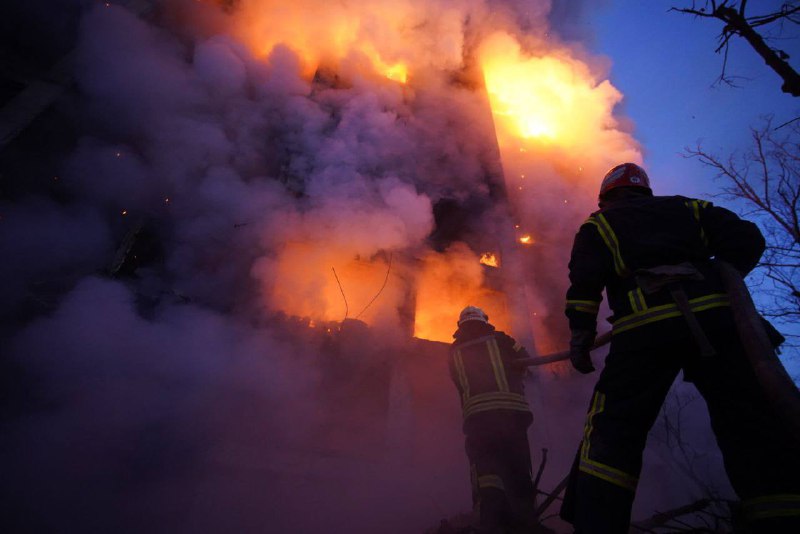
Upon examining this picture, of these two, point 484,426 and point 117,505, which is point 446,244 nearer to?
point 484,426

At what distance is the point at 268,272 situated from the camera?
6.65 meters

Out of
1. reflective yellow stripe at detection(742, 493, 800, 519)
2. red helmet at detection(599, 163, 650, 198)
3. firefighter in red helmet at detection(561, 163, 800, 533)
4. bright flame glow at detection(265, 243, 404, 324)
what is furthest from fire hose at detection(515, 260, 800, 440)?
bright flame glow at detection(265, 243, 404, 324)

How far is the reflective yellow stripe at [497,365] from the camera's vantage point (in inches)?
136

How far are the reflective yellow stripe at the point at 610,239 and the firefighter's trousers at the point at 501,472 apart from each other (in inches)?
73.5

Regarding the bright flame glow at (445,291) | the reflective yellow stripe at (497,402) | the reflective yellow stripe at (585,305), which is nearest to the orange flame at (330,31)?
the bright flame glow at (445,291)

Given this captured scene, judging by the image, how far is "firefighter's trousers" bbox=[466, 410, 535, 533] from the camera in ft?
9.04

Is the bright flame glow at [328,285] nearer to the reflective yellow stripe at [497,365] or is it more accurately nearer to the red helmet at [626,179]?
the reflective yellow stripe at [497,365]

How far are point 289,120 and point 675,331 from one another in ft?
28.4

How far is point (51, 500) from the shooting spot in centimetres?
316

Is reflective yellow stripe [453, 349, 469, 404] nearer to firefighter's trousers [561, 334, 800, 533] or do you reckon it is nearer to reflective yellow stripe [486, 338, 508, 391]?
reflective yellow stripe [486, 338, 508, 391]

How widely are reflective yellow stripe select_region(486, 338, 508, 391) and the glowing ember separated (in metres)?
6.63

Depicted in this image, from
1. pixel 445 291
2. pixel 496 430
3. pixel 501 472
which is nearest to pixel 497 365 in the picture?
pixel 496 430

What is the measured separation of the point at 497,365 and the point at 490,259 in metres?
7.00

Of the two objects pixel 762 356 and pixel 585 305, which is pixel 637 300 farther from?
pixel 762 356
